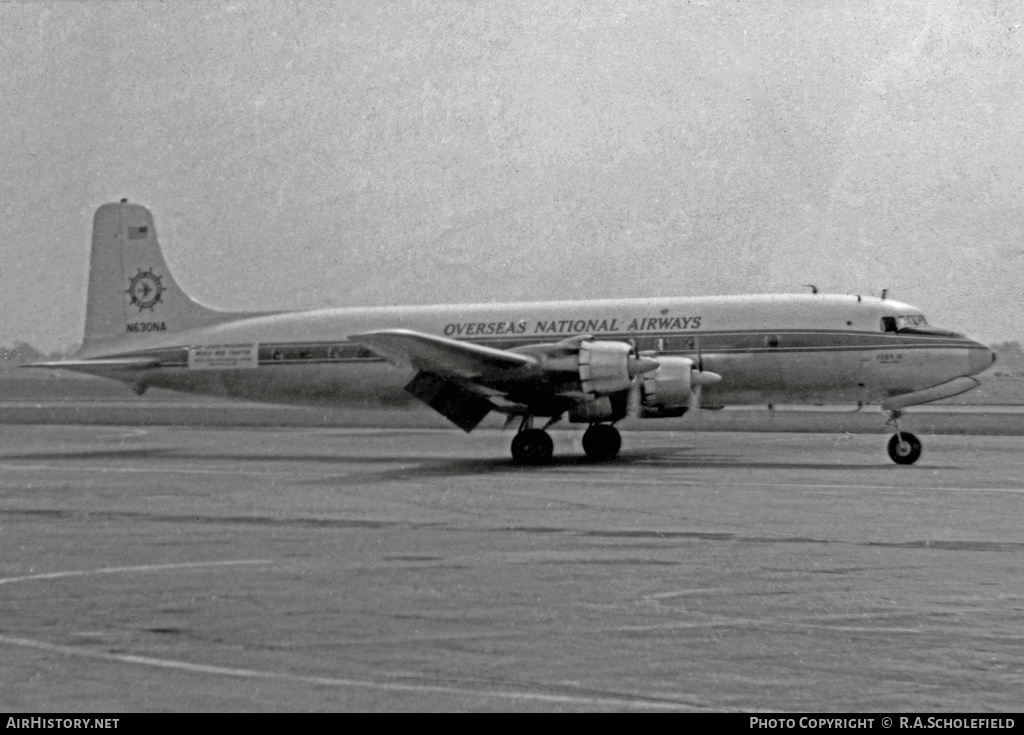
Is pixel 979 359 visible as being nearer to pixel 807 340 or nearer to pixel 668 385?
pixel 807 340

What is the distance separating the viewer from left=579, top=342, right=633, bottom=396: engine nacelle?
26000 millimetres

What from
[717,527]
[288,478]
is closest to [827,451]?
[288,478]

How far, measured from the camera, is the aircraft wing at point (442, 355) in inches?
1008

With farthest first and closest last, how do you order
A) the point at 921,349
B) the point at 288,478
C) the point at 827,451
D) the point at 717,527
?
1. the point at 827,451
2. the point at 921,349
3. the point at 288,478
4. the point at 717,527

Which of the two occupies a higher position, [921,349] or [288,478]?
[921,349]

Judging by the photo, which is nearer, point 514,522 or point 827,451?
point 514,522

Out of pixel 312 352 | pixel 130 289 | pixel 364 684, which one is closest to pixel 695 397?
pixel 312 352

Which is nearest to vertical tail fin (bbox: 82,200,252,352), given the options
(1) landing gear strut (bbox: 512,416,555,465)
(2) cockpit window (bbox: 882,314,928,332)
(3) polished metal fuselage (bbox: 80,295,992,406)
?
(3) polished metal fuselage (bbox: 80,295,992,406)

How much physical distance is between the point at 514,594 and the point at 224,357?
84.2ft

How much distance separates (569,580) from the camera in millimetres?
10734

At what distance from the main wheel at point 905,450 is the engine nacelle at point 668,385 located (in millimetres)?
4474

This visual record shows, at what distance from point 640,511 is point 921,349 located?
13617 mm

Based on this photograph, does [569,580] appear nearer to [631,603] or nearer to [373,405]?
[631,603]

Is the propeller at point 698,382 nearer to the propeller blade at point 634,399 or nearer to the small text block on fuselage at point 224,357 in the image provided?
the propeller blade at point 634,399
